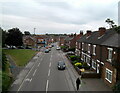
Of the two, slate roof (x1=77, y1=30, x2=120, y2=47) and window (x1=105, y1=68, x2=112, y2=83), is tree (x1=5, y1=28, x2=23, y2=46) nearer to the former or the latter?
slate roof (x1=77, y1=30, x2=120, y2=47)

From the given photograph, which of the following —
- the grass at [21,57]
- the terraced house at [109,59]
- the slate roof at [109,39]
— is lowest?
the grass at [21,57]

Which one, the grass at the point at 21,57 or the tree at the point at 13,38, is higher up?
the tree at the point at 13,38

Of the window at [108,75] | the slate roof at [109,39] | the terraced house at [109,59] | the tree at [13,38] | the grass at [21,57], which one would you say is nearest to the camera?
the terraced house at [109,59]

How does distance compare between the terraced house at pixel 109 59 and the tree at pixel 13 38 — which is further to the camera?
the tree at pixel 13 38

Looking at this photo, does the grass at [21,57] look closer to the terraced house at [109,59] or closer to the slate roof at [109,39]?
the terraced house at [109,59]

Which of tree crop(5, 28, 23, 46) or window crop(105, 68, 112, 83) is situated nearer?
window crop(105, 68, 112, 83)

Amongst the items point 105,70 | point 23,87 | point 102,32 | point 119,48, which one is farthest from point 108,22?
point 23,87

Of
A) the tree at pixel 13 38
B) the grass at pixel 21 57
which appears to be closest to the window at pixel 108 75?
the grass at pixel 21 57

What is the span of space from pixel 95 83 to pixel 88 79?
5.96ft

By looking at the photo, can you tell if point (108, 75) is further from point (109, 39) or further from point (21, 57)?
point (21, 57)

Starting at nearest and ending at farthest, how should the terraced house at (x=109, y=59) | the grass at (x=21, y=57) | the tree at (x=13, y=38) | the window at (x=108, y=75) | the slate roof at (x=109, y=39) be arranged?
the terraced house at (x=109, y=59), the slate roof at (x=109, y=39), the window at (x=108, y=75), the grass at (x=21, y=57), the tree at (x=13, y=38)

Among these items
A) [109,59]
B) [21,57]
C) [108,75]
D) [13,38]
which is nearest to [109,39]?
[109,59]

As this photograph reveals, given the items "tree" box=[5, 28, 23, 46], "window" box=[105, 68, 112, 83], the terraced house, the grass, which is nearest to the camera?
the terraced house

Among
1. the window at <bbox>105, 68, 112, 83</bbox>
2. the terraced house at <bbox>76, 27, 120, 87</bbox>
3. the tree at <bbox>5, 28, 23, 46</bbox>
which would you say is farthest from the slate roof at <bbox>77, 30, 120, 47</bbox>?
the tree at <bbox>5, 28, 23, 46</bbox>
